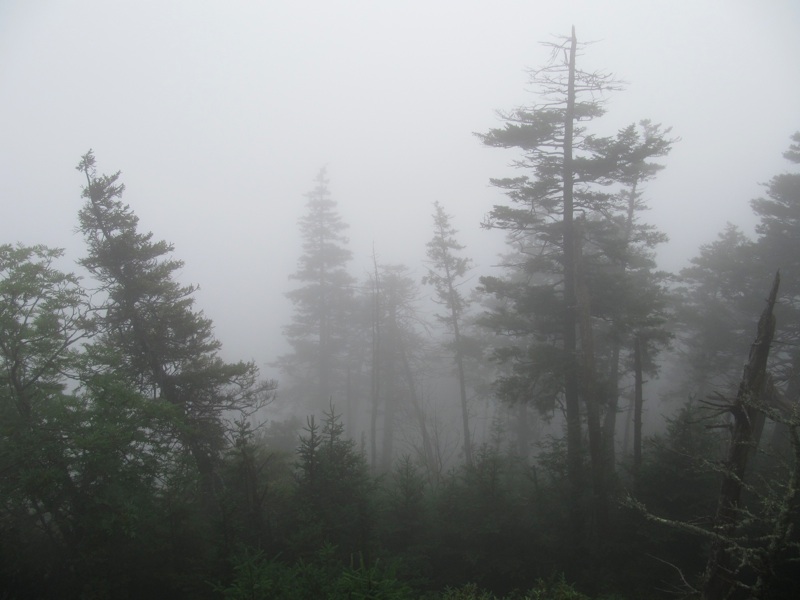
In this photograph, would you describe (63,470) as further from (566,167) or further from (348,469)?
(566,167)

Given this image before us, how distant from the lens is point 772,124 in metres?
159

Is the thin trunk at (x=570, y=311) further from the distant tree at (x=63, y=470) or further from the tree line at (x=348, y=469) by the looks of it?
the distant tree at (x=63, y=470)

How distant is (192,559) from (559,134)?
51.2 ft

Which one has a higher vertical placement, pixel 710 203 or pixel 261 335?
pixel 710 203

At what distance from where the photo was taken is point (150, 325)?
13266 mm

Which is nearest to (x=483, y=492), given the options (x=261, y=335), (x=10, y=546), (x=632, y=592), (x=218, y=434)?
(x=632, y=592)

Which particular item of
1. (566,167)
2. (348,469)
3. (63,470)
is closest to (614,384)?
(566,167)

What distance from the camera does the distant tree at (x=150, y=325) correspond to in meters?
12.7

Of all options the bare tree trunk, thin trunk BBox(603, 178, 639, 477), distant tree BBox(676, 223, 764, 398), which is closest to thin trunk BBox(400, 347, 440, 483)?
thin trunk BBox(603, 178, 639, 477)

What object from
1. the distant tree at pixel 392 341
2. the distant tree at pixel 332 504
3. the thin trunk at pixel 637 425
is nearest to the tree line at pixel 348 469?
the distant tree at pixel 332 504

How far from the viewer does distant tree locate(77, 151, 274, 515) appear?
12664 mm

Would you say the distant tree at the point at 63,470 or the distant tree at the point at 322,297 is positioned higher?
the distant tree at the point at 322,297

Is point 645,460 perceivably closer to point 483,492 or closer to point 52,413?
point 483,492

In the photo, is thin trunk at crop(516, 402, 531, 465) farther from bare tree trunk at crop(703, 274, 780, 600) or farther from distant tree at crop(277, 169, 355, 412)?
bare tree trunk at crop(703, 274, 780, 600)
